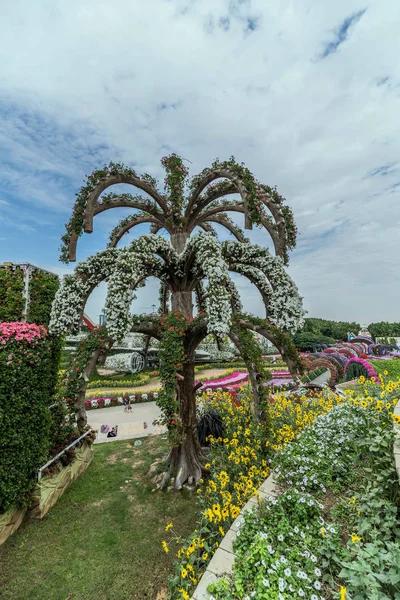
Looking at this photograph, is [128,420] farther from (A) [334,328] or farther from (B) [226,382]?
(A) [334,328]

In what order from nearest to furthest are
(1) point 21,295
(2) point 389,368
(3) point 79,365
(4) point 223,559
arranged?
1. (4) point 223,559
2. (3) point 79,365
3. (1) point 21,295
4. (2) point 389,368

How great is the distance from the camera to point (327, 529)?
248 cm

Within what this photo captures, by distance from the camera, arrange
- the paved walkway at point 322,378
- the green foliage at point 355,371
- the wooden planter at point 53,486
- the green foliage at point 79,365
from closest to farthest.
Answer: the wooden planter at point 53,486, the green foliage at point 79,365, the green foliage at point 355,371, the paved walkway at point 322,378

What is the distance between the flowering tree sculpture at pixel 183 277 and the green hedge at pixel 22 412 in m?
0.52

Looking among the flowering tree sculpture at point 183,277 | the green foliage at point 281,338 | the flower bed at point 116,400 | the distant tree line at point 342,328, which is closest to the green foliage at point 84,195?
the flowering tree sculpture at point 183,277

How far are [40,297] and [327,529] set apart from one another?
591cm

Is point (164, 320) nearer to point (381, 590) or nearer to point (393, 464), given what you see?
point (393, 464)

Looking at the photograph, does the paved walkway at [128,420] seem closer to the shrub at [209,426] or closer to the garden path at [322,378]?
the shrub at [209,426]

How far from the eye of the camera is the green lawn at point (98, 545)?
326cm

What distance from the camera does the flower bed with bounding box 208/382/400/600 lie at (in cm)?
200

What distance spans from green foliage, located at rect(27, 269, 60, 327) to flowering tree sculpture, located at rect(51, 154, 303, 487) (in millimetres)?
915

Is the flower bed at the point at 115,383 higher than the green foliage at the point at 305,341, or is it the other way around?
the green foliage at the point at 305,341

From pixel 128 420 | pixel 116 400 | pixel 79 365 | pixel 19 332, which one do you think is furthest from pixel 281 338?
pixel 116 400

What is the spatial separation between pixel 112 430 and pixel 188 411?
4.49 m
